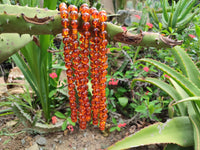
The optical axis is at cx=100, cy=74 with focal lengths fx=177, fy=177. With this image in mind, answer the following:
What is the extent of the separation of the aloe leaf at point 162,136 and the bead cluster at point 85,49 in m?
0.15

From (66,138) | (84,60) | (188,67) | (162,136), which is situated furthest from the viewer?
(66,138)

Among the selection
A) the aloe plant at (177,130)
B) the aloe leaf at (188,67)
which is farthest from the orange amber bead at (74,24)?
the aloe leaf at (188,67)

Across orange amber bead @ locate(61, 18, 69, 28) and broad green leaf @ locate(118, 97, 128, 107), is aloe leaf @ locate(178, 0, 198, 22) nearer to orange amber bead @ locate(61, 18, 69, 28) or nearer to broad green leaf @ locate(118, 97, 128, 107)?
broad green leaf @ locate(118, 97, 128, 107)

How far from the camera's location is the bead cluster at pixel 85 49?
0.53 metres

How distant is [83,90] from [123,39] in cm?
25

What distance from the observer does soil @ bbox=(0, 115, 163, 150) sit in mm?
974

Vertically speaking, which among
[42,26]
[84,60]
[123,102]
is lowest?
[123,102]

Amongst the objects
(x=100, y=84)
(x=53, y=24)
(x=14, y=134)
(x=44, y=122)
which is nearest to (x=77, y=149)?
(x=44, y=122)

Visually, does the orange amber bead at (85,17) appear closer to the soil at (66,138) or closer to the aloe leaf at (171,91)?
the aloe leaf at (171,91)

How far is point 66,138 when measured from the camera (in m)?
1.03

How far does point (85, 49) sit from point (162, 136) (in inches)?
19.1

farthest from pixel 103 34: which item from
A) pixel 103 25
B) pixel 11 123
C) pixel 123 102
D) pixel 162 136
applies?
pixel 11 123

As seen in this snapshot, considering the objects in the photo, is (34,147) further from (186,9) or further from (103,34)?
(186,9)

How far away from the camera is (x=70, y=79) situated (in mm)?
662
